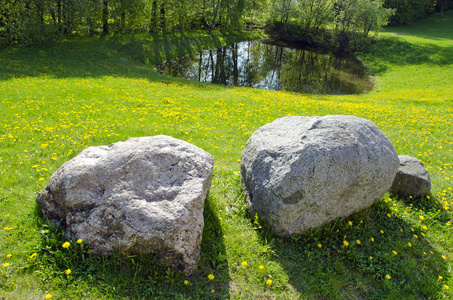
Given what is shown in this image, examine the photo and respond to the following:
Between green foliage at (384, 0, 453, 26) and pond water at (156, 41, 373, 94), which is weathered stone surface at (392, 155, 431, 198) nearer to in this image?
pond water at (156, 41, 373, 94)

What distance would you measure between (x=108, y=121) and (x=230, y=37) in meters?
43.1

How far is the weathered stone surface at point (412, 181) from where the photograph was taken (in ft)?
22.2

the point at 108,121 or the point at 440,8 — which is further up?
the point at 440,8

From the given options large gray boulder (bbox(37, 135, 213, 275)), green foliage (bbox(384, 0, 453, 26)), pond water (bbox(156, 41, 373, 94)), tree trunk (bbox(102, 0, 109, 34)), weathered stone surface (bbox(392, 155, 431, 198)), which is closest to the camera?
large gray boulder (bbox(37, 135, 213, 275))

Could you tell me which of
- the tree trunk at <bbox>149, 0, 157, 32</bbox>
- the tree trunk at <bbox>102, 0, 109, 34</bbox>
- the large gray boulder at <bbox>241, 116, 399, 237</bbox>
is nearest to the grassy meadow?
the large gray boulder at <bbox>241, 116, 399, 237</bbox>

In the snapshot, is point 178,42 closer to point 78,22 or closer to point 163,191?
point 78,22

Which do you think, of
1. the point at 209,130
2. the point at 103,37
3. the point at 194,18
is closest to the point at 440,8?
the point at 194,18

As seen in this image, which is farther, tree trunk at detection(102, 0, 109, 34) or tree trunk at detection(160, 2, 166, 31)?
tree trunk at detection(160, 2, 166, 31)

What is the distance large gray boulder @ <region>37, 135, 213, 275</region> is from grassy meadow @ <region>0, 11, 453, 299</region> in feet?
0.99

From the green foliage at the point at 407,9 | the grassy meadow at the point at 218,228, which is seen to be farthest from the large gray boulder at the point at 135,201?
the green foliage at the point at 407,9

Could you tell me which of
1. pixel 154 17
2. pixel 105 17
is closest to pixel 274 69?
pixel 154 17

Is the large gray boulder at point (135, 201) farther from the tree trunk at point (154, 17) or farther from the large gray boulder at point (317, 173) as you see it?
the tree trunk at point (154, 17)

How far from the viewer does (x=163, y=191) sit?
4.45m

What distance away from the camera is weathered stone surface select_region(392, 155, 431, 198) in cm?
678
